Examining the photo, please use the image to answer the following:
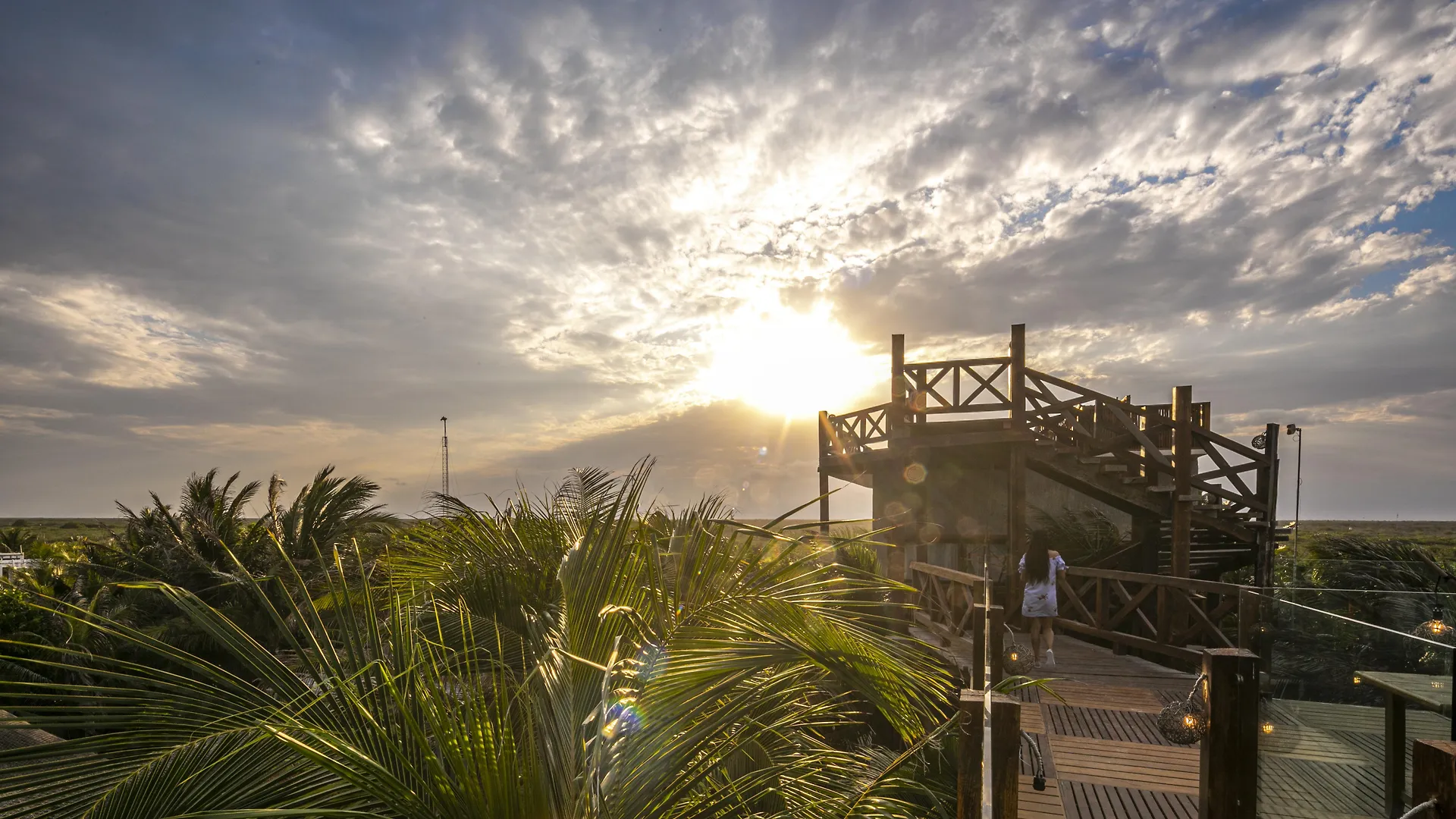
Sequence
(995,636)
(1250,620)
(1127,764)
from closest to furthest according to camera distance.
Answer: (1250,620)
(1127,764)
(995,636)

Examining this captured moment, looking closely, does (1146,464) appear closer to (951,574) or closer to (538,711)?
(951,574)

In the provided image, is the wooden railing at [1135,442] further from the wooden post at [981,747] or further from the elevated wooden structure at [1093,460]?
the wooden post at [981,747]

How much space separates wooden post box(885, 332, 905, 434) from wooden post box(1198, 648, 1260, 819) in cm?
932

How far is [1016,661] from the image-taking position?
8.27 meters

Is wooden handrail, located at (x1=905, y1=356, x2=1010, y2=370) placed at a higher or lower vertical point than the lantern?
higher

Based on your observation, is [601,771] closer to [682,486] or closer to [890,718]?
[890,718]

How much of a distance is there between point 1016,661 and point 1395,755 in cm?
608

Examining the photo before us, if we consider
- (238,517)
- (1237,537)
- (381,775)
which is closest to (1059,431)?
(1237,537)

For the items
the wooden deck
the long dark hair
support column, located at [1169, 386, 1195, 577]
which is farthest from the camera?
support column, located at [1169, 386, 1195, 577]

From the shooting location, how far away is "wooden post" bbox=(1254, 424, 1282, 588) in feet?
40.5

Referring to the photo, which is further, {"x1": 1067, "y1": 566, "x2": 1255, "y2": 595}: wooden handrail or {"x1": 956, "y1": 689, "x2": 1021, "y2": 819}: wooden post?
{"x1": 1067, "y1": 566, "x2": 1255, "y2": 595}: wooden handrail

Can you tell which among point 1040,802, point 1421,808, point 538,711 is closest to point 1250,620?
point 1421,808

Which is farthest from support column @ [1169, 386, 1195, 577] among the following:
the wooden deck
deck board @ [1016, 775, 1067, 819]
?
deck board @ [1016, 775, 1067, 819]

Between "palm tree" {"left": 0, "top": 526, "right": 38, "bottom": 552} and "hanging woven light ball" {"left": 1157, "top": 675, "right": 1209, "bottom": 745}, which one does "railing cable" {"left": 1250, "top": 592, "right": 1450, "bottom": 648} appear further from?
"palm tree" {"left": 0, "top": 526, "right": 38, "bottom": 552}
